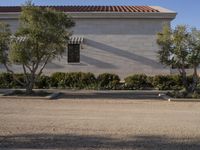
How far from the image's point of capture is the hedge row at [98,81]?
2606 cm

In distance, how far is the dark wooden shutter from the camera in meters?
28.8

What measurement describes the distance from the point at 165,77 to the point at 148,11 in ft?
16.1

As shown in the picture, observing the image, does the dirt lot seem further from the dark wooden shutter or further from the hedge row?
the dark wooden shutter

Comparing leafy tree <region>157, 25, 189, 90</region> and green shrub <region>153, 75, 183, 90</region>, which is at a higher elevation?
leafy tree <region>157, 25, 189, 90</region>

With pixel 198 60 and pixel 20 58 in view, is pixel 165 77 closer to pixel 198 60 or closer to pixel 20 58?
pixel 198 60

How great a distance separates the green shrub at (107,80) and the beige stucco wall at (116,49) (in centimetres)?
215

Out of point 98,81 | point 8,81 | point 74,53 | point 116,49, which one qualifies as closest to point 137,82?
point 98,81

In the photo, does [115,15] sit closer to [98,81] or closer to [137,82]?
[98,81]

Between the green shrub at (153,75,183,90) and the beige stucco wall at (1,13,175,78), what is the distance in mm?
2350

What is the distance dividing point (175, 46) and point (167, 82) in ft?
16.3

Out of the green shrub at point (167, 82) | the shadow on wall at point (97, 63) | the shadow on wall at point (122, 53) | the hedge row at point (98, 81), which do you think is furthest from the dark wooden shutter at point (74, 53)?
the green shrub at point (167, 82)

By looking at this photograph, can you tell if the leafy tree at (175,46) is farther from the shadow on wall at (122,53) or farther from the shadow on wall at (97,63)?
the shadow on wall at (97,63)

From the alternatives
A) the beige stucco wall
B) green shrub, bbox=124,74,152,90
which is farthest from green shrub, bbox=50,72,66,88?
green shrub, bbox=124,74,152,90

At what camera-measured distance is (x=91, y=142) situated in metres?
9.93
